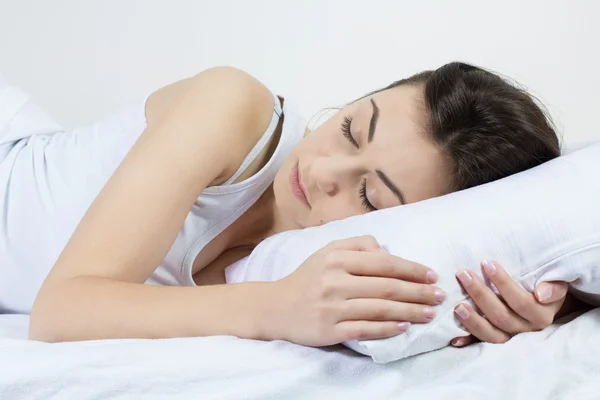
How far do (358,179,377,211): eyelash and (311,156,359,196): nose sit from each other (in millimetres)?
19

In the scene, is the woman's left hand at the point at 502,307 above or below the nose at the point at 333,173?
below

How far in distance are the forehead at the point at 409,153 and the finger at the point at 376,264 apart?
0.89ft

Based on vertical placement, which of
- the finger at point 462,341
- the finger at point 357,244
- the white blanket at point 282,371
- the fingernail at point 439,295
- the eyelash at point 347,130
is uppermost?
the eyelash at point 347,130

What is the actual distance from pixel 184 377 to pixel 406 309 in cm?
27

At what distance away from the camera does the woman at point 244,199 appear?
827mm

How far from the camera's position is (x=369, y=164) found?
107cm

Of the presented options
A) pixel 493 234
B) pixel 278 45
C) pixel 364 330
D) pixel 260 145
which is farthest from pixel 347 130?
pixel 278 45

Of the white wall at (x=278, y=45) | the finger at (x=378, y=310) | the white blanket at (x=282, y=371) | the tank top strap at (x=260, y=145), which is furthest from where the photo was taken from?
the white wall at (x=278, y=45)

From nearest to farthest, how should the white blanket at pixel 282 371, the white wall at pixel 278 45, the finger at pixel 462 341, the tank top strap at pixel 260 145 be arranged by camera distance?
the white blanket at pixel 282 371
the finger at pixel 462 341
the tank top strap at pixel 260 145
the white wall at pixel 278 45

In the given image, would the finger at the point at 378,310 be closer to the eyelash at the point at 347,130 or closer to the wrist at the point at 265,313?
the wrist at the point at 265,313

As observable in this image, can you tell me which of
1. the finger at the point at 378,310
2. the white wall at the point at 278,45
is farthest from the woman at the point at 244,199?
the white wall at the point at 278,45

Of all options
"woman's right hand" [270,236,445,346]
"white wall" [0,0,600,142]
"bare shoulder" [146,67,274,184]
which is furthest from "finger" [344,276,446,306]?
"white wall" [0,0,600,142]

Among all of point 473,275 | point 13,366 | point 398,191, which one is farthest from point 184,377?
point 398,191

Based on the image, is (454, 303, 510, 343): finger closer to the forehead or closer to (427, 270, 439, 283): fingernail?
(427, 270, 439, 283): fingernail
